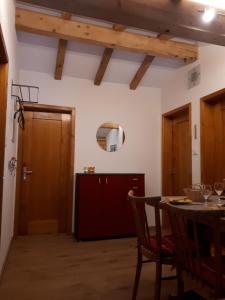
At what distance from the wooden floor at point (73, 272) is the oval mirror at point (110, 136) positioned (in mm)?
1599

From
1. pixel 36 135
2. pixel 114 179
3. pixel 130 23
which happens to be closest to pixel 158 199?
pixel 130 23

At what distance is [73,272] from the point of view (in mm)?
2645

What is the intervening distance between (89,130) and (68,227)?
64.9 inches

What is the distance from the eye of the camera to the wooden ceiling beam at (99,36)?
3193mm

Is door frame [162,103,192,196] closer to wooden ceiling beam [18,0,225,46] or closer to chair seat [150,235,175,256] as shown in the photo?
wooden ceiling beam [18,0,225,46]

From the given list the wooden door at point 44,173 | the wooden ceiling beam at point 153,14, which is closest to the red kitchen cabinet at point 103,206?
the wooden door at point 44,173

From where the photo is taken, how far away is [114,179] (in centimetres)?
395

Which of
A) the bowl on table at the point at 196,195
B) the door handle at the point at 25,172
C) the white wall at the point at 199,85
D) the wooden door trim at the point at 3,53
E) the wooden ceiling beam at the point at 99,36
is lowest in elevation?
the bowl on table at the point at 196,195

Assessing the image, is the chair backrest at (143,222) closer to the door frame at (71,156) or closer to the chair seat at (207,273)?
the chair seat at (207,273)

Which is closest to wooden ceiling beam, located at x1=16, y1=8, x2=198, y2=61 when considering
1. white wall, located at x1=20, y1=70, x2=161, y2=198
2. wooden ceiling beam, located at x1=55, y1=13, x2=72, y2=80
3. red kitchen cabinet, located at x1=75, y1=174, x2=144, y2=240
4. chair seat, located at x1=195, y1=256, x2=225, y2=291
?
wooden ceiling beam, located at x1=55, y1=13, x2=72, y2=80

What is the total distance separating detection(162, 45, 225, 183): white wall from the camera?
11.0ft

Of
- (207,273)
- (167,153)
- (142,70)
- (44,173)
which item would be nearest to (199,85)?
(142,70)

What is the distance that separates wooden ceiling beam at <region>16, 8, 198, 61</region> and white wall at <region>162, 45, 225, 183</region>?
0.92 feet

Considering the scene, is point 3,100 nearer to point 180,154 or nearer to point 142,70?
point 142,70
